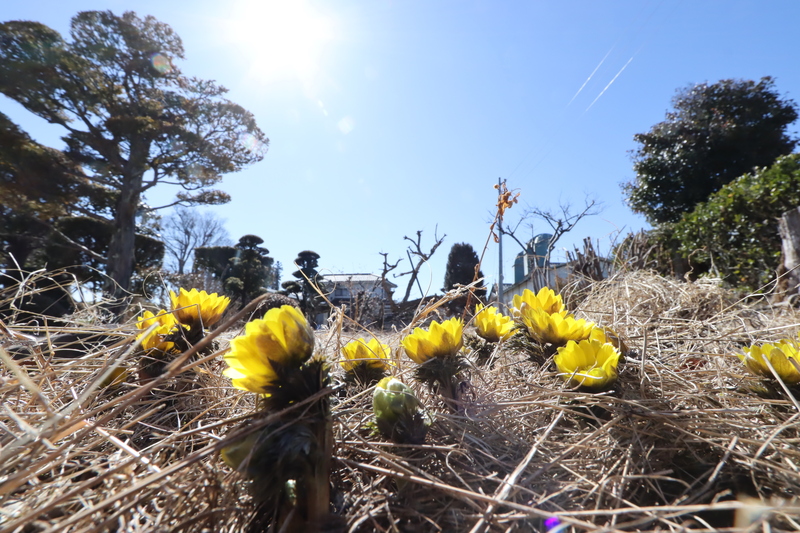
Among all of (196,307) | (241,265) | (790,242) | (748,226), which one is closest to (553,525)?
(196,307)

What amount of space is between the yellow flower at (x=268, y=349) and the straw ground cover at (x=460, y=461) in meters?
0.03

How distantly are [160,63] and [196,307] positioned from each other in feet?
34.0

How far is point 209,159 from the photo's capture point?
341 inches

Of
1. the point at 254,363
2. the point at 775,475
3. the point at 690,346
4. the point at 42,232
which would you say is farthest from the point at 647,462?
the point at 42,232

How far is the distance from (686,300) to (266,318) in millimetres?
1650

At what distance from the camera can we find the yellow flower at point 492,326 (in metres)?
0.81

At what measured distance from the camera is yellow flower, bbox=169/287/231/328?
659 mm

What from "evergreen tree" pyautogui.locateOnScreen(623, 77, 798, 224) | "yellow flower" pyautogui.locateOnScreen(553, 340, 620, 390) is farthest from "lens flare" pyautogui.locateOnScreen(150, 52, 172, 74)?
"yellow flower" pyautogui.locateOnScreen(553, 340, 620, 390)

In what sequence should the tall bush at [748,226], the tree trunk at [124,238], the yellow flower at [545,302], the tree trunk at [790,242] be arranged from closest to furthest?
the yellow flower at [545,302]
the tree trunk at [790,242]
the tall bush at [748,226]
the tree trunk at [124,238]

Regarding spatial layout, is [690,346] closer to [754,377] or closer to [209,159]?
[754,377]

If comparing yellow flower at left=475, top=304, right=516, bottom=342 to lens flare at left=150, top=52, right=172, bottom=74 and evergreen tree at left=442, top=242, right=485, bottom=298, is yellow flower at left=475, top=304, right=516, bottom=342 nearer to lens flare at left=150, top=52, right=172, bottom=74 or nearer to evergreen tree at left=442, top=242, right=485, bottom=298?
lens flare at left=150, top=52, right=172, bottom=74

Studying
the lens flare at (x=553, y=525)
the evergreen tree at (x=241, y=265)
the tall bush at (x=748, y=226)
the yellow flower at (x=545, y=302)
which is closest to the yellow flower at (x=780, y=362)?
the yellow flower at (x=545, y=302)

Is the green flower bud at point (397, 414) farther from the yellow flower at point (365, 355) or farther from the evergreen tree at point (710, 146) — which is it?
the evergreen tree at point (710, 146)

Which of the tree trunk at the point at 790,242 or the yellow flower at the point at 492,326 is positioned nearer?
the yellow flower at the point at 492,326
